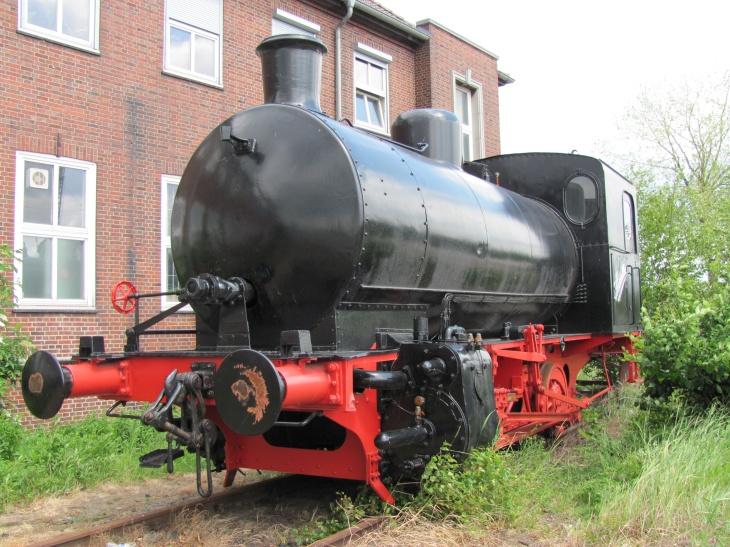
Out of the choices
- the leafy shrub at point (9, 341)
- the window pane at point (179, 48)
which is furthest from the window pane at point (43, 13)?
the leafy shrub at point (9, 341)

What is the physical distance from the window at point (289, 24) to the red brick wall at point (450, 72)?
3100 mm

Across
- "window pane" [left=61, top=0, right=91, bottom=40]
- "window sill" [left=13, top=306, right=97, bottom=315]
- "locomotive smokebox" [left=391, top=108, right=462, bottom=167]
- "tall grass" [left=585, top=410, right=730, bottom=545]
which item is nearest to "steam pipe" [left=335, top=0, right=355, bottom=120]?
"window pane" [left=61, top=0, right=91, bottom=40]

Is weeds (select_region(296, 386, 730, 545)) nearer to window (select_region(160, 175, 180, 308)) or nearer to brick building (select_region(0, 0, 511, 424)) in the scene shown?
brick building (select_region(0, 0, 511, 424))

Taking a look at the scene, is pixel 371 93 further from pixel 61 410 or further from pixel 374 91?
pixel 61 410

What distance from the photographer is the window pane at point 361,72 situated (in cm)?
1357

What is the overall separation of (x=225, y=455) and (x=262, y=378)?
1.64 metres

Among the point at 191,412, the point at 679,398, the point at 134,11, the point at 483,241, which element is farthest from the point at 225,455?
the point at 134,11

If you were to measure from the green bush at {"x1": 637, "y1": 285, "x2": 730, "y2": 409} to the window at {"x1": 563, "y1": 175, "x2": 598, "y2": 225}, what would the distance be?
1732mm

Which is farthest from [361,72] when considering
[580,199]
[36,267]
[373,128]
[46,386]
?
[46,386]

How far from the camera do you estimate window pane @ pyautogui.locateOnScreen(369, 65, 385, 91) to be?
1391 centimetres

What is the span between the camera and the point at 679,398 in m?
5.96

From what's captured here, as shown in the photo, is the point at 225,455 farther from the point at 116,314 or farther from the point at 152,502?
the point at 116,314

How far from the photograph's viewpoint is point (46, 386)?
4273 millimetres

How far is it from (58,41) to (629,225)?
7497 mm
